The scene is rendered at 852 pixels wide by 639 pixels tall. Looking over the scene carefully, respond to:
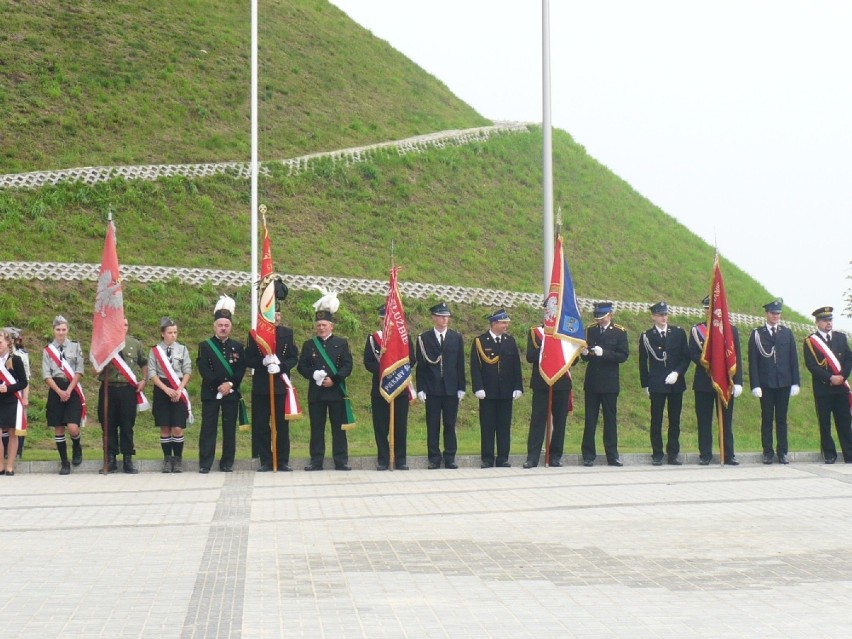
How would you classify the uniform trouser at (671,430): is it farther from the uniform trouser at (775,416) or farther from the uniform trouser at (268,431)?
the uniform trouser at (268,431)

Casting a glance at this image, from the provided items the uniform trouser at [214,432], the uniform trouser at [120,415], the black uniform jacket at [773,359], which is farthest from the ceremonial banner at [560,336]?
the uniform trouser at [120,415]

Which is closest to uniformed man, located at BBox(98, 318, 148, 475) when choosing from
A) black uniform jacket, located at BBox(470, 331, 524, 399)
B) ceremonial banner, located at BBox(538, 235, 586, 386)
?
black uniform jacket, located at BBox(470, 331, 524, 399)

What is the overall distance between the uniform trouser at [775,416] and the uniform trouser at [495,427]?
3.07m

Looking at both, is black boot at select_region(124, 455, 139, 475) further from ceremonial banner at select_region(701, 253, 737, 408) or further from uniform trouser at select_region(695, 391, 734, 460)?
ceremonial banner at select_region(701, 253, 737, 408)

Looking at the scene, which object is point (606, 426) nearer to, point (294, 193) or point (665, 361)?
point (665, 361)

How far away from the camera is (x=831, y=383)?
15.3 meters

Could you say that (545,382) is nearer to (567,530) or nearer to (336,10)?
(567,530)

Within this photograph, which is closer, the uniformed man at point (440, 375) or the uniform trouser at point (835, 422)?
the uniformed man at point (440, 375)

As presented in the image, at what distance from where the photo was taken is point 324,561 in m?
8.13

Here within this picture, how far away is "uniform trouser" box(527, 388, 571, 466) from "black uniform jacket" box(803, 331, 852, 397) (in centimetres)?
304

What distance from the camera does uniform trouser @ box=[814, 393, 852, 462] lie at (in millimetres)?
15328

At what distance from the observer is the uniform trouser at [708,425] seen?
1519 cm

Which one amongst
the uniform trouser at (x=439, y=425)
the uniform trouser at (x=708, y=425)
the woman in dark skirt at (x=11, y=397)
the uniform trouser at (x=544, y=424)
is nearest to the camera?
the woman in dark skirt at (x=11, y=397)

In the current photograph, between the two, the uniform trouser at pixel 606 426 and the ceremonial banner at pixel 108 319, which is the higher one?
the ceremonial banner at pixel 108 319
